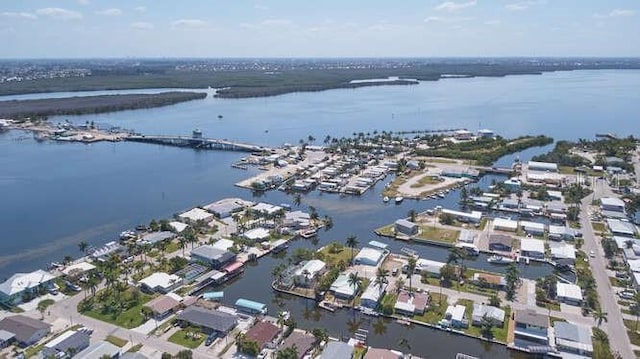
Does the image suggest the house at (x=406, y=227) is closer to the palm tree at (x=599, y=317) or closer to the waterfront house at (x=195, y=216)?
the palm tree at (x=599, y=317)

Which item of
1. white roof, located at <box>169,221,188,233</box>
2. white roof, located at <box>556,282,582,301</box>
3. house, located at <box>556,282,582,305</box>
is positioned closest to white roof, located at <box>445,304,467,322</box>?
house, located at <box>556,282,582,305</box>

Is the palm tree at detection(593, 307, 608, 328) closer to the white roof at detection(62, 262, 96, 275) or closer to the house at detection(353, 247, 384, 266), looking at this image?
the house at detection(353, 247, 384, 266)

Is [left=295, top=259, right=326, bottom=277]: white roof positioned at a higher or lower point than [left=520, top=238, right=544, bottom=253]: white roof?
lower

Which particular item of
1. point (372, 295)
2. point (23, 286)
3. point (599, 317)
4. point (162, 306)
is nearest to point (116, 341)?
point (162, 306)

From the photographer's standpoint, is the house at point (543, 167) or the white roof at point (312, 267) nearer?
the white roof at point (312, 267)

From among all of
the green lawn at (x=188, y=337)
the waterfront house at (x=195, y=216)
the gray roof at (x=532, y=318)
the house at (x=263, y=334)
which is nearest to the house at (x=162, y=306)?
the green lawn at (x=188, y=337)

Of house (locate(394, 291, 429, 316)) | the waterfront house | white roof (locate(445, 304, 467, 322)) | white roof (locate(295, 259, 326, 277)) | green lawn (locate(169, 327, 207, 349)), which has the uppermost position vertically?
the waterfront house

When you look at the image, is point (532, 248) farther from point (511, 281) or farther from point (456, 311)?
point (456, 311)
